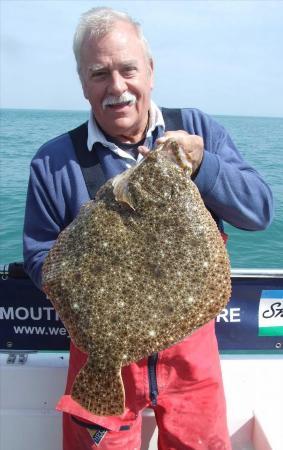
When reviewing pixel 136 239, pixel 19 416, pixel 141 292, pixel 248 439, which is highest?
pixel 136 239

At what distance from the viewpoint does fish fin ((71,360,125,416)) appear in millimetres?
2133

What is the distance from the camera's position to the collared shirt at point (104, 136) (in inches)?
111

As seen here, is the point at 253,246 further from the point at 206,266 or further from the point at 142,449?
the point at 206,266

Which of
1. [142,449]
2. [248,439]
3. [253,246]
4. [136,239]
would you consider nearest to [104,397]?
[136,239]

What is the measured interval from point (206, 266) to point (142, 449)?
6.36 ft

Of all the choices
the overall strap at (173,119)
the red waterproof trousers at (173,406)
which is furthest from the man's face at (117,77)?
the red waterproof trousers at (173,406)

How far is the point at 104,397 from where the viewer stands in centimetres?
216

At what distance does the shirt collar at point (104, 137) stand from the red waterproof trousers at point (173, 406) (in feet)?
3.76

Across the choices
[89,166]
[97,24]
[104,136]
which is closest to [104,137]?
[104,136]

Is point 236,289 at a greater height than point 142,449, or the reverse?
point 236,289

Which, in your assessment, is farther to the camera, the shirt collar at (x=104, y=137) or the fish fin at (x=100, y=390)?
the shirt collar at (x=104, y=137)

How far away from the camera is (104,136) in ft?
9.43

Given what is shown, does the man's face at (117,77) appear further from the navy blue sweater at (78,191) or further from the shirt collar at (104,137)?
the navy blue sweater at (78,191)

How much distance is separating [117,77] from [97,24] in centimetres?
29
